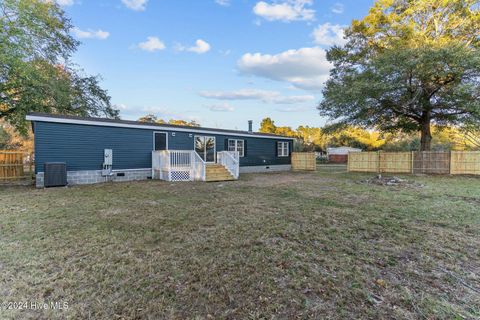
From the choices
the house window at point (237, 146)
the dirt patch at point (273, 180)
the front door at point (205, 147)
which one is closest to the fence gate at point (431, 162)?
the dirt patch at point (273, 180)

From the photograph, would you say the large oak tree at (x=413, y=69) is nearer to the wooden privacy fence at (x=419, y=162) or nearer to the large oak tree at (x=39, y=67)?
the wooden privacy fence at (x=419, y=162)

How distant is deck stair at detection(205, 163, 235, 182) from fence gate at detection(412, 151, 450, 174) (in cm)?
1175

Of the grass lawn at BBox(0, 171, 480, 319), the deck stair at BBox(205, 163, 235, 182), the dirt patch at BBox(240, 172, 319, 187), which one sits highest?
the deck stair at BBox(205, 163, 235, 182)

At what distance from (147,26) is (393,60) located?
1261cm

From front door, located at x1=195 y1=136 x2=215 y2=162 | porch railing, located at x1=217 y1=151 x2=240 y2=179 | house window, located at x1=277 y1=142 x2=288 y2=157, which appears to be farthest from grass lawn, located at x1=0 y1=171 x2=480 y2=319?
house window, located at x1=277 y1=142 x2=288 y2=157

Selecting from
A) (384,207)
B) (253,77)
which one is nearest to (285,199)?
(384,207)

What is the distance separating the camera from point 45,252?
10.2 feet

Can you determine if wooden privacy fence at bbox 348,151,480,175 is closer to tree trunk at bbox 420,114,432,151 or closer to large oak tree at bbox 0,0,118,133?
tree trunk at bbox 420,114,432,151

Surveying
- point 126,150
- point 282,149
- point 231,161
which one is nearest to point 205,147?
point 231,161

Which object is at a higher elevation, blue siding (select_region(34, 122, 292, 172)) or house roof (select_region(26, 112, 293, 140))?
house roof (select_region(26, 112, 293, 140))

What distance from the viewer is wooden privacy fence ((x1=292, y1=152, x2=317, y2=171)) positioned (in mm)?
18000

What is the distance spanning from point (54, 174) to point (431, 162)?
19.0 metres

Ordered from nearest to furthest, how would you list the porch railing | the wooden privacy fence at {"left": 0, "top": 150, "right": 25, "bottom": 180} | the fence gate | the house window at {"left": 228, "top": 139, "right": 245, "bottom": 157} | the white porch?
the wooden privacy fence at {"left": 0, "top": 150, "right": 25, "bottom": 180}, the white porch, the porch railing, the fence gate, the house window at {"left": 228, "top": 139, "right": 245, "bottom": 157}

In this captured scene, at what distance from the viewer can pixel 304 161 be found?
18188mm
